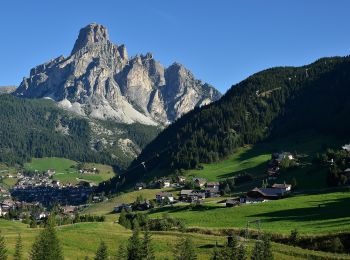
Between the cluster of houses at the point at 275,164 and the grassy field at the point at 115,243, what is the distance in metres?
76.5

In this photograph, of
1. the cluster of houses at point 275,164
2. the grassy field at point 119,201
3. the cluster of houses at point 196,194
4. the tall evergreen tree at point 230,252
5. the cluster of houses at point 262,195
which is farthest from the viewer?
the grassy field at point 119,201

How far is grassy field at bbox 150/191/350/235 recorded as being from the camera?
281 ft

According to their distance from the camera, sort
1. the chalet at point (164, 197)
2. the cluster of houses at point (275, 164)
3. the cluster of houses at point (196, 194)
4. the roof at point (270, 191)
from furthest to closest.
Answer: the cluster of houses at point (275, 164), the chalet at point (164, 197), the cluster of houses at point (196, 194), the roof at point (270, 191)

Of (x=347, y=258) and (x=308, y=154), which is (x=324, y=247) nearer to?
(x=347, y=258)

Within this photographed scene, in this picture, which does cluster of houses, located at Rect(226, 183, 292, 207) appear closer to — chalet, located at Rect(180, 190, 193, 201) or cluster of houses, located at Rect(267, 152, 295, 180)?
cluster of houses, located at Rect(267, 152, 295, 180)

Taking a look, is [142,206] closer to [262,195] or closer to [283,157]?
[262,195]

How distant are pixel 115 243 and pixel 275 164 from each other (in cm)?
10682

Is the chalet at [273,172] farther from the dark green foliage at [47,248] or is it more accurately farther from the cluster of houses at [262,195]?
the dark green foliage at [47,248]

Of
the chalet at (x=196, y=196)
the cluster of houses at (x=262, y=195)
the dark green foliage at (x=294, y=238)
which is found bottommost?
the dark green foliage at (x=294, y=238)

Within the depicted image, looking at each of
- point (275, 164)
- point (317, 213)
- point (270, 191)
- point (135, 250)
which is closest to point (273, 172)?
point (275, 164)

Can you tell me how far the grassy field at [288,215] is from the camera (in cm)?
8562

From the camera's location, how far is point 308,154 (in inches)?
7726

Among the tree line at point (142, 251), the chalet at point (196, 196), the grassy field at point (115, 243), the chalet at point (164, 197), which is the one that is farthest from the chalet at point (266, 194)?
the tree line at point (142, 251)

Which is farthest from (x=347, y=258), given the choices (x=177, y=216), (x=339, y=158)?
(x=339, y=158)
